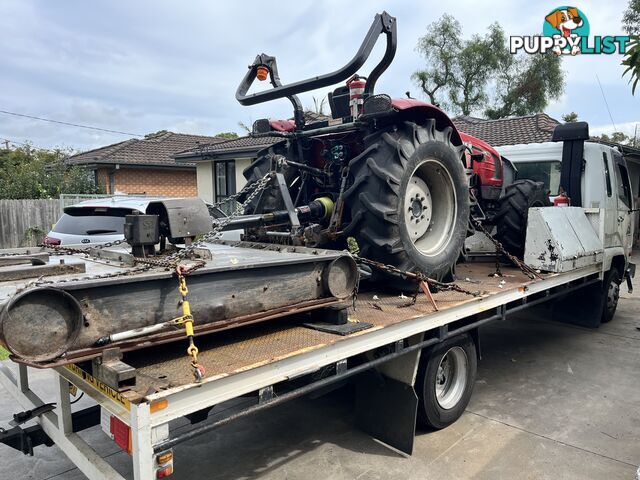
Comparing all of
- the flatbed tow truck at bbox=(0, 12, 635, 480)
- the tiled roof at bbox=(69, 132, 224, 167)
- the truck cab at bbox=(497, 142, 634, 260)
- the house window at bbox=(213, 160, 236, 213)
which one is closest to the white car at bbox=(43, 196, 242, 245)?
the flatbed tow truck at bbox=(0, 12, 635, 480)

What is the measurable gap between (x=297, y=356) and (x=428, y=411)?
1.89 m

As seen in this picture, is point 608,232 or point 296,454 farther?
point 608,232

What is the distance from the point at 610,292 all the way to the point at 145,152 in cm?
1941

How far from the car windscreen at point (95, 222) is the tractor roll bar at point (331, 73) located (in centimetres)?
317

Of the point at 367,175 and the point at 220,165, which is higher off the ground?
the point at 220,165

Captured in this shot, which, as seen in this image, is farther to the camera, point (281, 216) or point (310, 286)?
point (281, 216)

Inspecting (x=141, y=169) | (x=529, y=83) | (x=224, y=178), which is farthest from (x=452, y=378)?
(x=529, y=83)

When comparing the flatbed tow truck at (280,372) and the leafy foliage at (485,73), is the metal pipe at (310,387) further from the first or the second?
the leafy foliage at (485,73)

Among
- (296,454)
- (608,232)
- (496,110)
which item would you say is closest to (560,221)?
(608,232)

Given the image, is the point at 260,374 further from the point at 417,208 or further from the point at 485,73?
the point at 485,73

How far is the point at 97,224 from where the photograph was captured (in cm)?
716

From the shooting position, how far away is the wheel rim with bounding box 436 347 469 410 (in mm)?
4348

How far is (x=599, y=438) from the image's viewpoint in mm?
4195

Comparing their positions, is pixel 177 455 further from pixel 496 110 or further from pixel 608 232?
pixel 496 110
